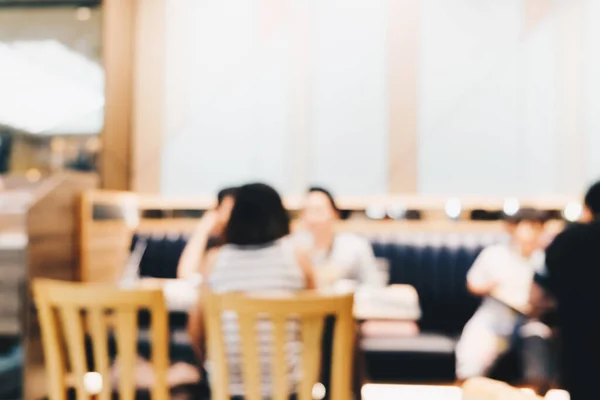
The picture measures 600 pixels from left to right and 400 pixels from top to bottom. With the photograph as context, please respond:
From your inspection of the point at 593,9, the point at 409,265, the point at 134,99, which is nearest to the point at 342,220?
the point at 409,265

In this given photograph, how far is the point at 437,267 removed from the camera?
11.7 ft

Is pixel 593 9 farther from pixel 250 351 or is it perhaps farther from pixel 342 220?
pixel 250 351

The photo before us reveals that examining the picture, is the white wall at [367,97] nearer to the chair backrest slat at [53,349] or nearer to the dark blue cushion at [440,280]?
the dark blue cushion at [440,280]

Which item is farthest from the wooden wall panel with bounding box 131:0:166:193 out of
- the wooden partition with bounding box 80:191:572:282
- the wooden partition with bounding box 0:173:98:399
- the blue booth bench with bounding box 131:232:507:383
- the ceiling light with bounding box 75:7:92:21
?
the blue booth bench with bounding box 131:232:507:383

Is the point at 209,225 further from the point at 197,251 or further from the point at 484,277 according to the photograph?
the point at 484,277

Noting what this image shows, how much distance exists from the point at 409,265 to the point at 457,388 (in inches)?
33.1

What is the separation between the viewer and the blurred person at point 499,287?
286 centimetres

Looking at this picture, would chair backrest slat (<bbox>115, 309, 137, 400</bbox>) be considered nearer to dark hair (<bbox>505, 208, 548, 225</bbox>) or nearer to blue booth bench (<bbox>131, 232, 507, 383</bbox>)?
blue booth bench (<bbox>131, 232, 507, 383</bbox>)

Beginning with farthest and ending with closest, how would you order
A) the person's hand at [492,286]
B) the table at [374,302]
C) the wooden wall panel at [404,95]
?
the wooden wall panel at [404,95]
the person's hand at [492,286]
the table at [374,302]

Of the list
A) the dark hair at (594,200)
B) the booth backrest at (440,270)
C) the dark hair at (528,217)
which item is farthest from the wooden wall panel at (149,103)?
the dark hair at (594,200)

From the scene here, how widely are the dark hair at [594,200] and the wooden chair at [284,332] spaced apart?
879mm

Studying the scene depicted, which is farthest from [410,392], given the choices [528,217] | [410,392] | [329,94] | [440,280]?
[329,94]

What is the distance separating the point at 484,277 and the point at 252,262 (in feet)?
5.22

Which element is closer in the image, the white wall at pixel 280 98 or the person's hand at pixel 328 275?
the person's hand at pixel 328 275
